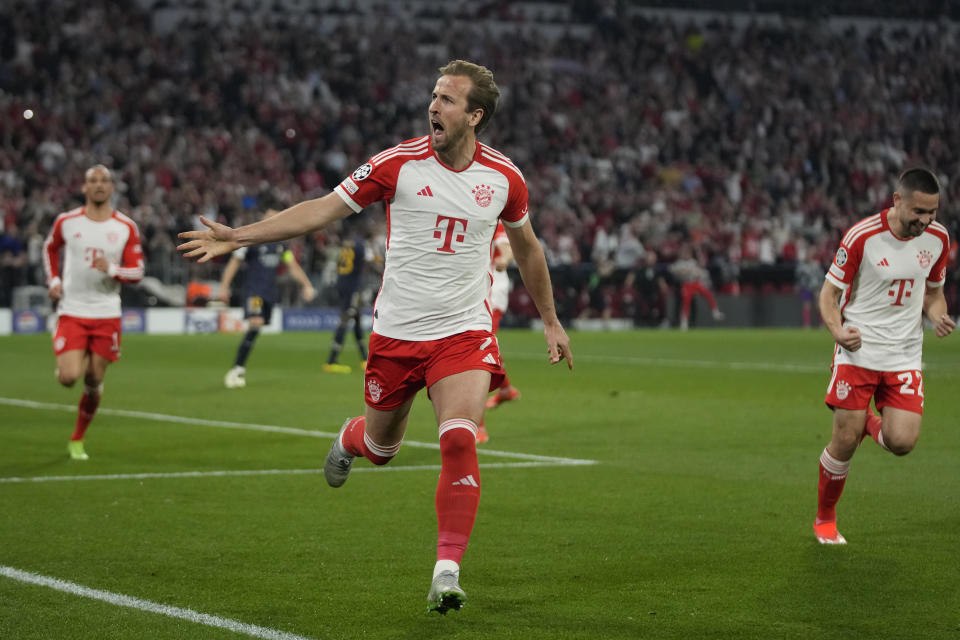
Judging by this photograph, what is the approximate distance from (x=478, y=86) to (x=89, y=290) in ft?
A: 19.7

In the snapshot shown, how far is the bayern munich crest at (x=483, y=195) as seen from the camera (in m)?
6.45

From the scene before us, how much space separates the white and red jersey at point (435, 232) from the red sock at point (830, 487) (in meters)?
2.42

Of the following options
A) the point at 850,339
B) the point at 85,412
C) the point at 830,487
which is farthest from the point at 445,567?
the point at 85,412

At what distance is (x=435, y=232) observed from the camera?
254 inches

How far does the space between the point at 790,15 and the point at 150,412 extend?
3863 cm

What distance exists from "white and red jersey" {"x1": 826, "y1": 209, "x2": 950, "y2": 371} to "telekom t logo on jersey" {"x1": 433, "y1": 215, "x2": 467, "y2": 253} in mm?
2608

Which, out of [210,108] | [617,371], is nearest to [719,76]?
[210,108]

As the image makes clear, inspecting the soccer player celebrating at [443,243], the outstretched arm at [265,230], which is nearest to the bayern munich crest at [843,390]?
the soccer player celebrating at [443,243]

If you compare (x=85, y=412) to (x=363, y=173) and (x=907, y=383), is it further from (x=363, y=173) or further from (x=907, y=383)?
(x=907, y=383)

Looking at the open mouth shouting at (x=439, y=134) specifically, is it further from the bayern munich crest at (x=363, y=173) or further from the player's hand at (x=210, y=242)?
the player's hand at (x=210, y=242)

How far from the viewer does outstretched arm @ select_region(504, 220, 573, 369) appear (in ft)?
22.1

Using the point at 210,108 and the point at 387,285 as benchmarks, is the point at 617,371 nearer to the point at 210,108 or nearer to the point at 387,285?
the point at 387,285

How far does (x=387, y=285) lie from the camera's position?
259 inches

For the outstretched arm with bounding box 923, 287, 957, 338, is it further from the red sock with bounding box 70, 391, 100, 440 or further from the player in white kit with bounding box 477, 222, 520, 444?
the red sock with bounding box 70, 391, 100, 440
